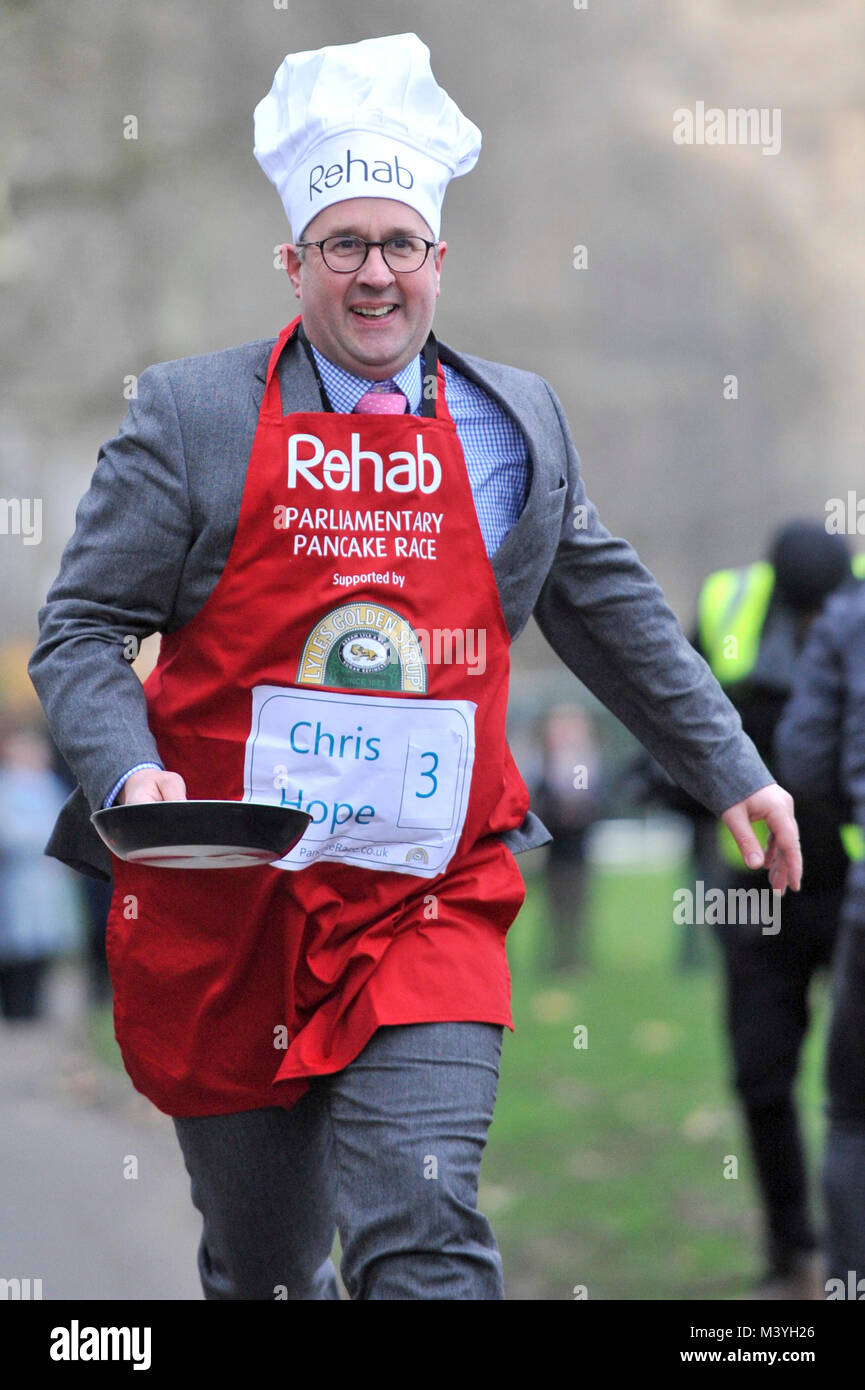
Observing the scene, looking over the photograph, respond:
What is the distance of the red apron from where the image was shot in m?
3.21

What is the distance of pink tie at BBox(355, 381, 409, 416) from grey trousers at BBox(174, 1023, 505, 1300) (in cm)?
97

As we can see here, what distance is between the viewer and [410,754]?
10.7 feet

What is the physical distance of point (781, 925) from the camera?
563cm

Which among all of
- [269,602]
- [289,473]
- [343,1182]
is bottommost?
[343,1182]

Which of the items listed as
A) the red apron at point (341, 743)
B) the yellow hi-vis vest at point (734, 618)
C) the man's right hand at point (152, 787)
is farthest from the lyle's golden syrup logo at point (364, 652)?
the yellow hi-vis vest at point (734, 618)

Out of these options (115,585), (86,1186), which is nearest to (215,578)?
(115,585)

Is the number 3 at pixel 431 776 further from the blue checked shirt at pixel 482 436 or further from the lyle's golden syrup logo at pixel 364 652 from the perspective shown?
the blue checked shirt at pixel 482 436

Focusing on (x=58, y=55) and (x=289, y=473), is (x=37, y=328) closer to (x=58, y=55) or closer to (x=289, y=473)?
(x=58, y=55)

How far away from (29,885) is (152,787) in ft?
25.5

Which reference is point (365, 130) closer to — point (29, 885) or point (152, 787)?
point (152, 787)

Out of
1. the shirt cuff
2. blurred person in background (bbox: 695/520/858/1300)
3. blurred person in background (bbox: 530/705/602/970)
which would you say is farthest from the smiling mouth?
blurred person in background (bbox: 530/705/602/970)

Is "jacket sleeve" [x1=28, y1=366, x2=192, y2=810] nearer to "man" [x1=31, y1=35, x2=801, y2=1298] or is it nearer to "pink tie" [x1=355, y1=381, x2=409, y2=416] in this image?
"man" [x1=31, y1=35, x2=801, y2=1298]
